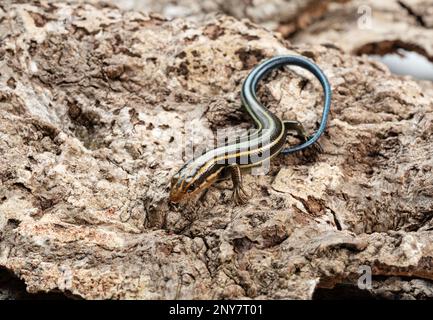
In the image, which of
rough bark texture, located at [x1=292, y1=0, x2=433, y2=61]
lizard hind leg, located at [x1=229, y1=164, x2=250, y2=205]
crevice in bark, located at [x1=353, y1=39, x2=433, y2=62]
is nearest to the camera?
lizard hind leg, located at [x1=229, y1=164, x2=250, y2=205]

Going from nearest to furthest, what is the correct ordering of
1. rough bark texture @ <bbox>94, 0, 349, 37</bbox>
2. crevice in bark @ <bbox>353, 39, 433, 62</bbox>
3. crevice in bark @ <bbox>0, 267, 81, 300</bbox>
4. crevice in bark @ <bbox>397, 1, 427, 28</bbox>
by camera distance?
1. crevice in bark @ <bbox>0, 267, 81, 300</bbox>
2. crevice in bark @ <bbox>353, 39, 433, 62</bbox>
3. crevice in bark @ <bbox>397, 1, 427, 28</bbox>
4. rough bark texture @ <bbox>94, 0, 349, 37</bbox>

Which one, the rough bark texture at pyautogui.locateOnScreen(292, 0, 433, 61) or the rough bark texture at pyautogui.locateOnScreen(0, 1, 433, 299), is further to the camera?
the rough bark texture at pyautogui.locateOnScreen(292, 0, 433, 61)

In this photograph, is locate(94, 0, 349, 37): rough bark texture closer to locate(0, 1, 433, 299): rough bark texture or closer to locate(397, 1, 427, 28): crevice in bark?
locate(397, 1, 427, 28): crevice in bark

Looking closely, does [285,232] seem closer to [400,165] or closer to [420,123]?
[400,165]

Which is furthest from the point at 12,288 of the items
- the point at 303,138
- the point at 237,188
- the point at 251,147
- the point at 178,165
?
the point at 303,138

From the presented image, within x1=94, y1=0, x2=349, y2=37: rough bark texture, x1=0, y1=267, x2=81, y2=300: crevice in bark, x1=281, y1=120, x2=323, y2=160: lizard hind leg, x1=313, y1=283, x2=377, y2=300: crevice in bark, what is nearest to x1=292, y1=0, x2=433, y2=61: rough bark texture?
x1=94, y1=0, x2=349, y2=37: rough bark texture

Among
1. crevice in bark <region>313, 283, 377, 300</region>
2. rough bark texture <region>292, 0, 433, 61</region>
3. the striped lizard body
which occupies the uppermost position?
rough bark texture <region>292, 0, 433, 61</region>

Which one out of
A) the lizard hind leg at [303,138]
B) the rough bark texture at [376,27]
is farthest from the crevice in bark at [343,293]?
the rough bark texture at [376,27]

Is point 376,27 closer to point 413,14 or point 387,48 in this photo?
point 387,48

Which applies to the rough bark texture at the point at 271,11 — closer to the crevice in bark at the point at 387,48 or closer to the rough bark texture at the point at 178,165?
the crevice in bark at the point at 387,48

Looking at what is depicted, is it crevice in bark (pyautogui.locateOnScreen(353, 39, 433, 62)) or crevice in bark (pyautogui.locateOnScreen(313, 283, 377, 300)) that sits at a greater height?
crevice in bark (pyautogui.locateOnScreen(353, 39, 433, 62))
